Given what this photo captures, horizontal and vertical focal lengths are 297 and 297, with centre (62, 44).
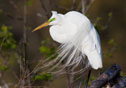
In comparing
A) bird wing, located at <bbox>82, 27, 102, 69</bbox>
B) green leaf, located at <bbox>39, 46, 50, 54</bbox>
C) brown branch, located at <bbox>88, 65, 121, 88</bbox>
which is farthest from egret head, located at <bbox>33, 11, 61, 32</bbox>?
brown branch, located at <bbox>88, 65, 121, 88</bbox>

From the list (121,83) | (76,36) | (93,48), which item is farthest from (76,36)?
(121,83)

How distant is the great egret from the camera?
221 cm

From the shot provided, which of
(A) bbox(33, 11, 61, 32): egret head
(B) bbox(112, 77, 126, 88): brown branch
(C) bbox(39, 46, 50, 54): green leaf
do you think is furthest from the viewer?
(C) bbox(39, 46, 50, 54): green leaf

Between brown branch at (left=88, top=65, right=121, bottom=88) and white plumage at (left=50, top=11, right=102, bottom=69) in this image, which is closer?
brown branch at (left=88, top=65, right=121, bottom=88)

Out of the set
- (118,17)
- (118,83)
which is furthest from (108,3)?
(118,83)

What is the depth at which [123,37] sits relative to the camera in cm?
531

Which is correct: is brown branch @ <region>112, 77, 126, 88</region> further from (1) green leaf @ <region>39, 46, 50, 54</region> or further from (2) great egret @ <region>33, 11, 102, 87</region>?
(1) green leaf @ <region>39, 46, 50, 54</region>

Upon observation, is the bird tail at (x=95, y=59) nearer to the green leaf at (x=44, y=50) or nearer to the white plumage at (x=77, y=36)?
the white plumage at (x=77, y=36)

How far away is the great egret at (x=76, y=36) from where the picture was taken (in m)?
2.21

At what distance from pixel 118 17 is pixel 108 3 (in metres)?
0.30

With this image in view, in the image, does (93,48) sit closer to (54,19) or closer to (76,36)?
(76,36)

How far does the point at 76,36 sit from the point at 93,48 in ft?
0.59

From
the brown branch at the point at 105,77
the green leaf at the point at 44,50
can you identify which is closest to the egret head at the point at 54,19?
the green leaf at the point at 44,50

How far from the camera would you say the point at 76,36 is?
2293mm
